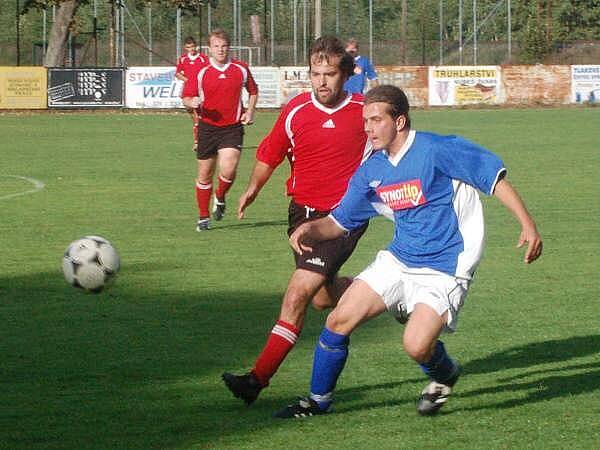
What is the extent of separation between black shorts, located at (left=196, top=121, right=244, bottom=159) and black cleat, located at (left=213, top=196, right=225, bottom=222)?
2.11 feet

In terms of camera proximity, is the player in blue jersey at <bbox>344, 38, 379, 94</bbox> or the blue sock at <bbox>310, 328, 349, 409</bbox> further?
the player in blue jersey at <bbox>344, 38, 379, 94</bbox>

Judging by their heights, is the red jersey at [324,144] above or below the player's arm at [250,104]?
below

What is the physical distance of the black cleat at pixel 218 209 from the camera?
14.6 m

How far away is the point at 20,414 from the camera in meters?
6.17

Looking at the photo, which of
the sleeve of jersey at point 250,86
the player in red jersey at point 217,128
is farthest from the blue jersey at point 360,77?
the player in red jersey at point 217,128

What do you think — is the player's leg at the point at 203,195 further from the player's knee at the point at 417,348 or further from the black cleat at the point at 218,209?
the player's knee at the point at 417,348

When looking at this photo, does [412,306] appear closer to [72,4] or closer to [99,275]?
[99,275]

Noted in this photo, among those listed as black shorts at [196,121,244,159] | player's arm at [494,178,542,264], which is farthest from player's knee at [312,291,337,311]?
black shorts at [196,121,244,159]

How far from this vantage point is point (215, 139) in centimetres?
1419

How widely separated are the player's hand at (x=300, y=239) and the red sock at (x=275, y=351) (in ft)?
1.27

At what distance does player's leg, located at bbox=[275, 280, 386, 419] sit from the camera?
600 cm

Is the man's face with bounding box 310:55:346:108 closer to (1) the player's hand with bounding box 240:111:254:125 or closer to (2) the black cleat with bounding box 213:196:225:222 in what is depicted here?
(1) the player's hand with bounding box 240:111:254:125

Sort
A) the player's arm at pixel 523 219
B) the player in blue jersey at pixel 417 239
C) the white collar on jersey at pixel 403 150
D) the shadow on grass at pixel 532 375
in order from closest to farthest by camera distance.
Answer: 1. the player's arm at pixel 523 219
2. the player in blue jersey at pixel 417 239
3. the white collar on jersey at pixel 403 150
4. the shadow on grass at pixel 532 375

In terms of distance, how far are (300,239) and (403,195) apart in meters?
0.63
